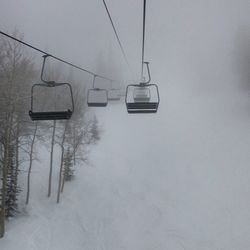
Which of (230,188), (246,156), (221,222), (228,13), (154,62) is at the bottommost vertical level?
(221,222)

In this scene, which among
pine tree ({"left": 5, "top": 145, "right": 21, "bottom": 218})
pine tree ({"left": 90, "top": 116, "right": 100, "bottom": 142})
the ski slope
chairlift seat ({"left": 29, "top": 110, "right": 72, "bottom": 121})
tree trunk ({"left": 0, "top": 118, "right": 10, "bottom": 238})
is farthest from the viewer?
pine tree ({"left": 90, "top": 116, "right": 100, "bottom": 142})

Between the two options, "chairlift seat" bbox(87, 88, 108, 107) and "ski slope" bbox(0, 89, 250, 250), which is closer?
"chairlift seat" bbox(87, 88, 108, 107)

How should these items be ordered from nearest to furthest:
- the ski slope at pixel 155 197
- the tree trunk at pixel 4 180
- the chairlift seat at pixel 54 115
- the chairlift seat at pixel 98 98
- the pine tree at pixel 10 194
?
1. the chairlift seat at pixel 54 115
2. the chairlift seat at pixel 98 98
3. the tree trunk at pixel 4 180
4. the ski slope at pixel 155 197
5. the pine tree at pixel 10 194

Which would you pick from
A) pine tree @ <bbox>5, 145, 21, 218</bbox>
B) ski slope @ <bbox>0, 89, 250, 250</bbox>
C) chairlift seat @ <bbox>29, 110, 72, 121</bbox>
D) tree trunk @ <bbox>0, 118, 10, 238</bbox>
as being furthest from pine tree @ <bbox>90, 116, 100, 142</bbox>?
chairlift seat @ <bbox>29, 110, 72, 121</bbox>

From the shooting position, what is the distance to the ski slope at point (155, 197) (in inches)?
539

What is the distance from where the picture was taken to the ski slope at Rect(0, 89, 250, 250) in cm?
1370

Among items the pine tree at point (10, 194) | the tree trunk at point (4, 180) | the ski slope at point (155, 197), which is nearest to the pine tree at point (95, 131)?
the ski slope at point (155, 197)

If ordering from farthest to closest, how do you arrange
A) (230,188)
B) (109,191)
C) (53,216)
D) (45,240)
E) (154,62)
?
(154,62), (109,191), (230,188), (53,216), (45,240)

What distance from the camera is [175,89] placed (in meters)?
44.1

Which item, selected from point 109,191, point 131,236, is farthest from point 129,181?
point 131,236

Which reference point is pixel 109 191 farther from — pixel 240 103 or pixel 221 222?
pixel 240 103

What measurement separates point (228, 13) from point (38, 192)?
1333 inches

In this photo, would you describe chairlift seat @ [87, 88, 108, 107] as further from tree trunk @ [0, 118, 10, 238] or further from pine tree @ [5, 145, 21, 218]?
pine tree @ [5, 145, 21, 218]

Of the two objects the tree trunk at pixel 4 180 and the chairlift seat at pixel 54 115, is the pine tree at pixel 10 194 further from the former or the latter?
the chairlift seat at pixel 54 115
